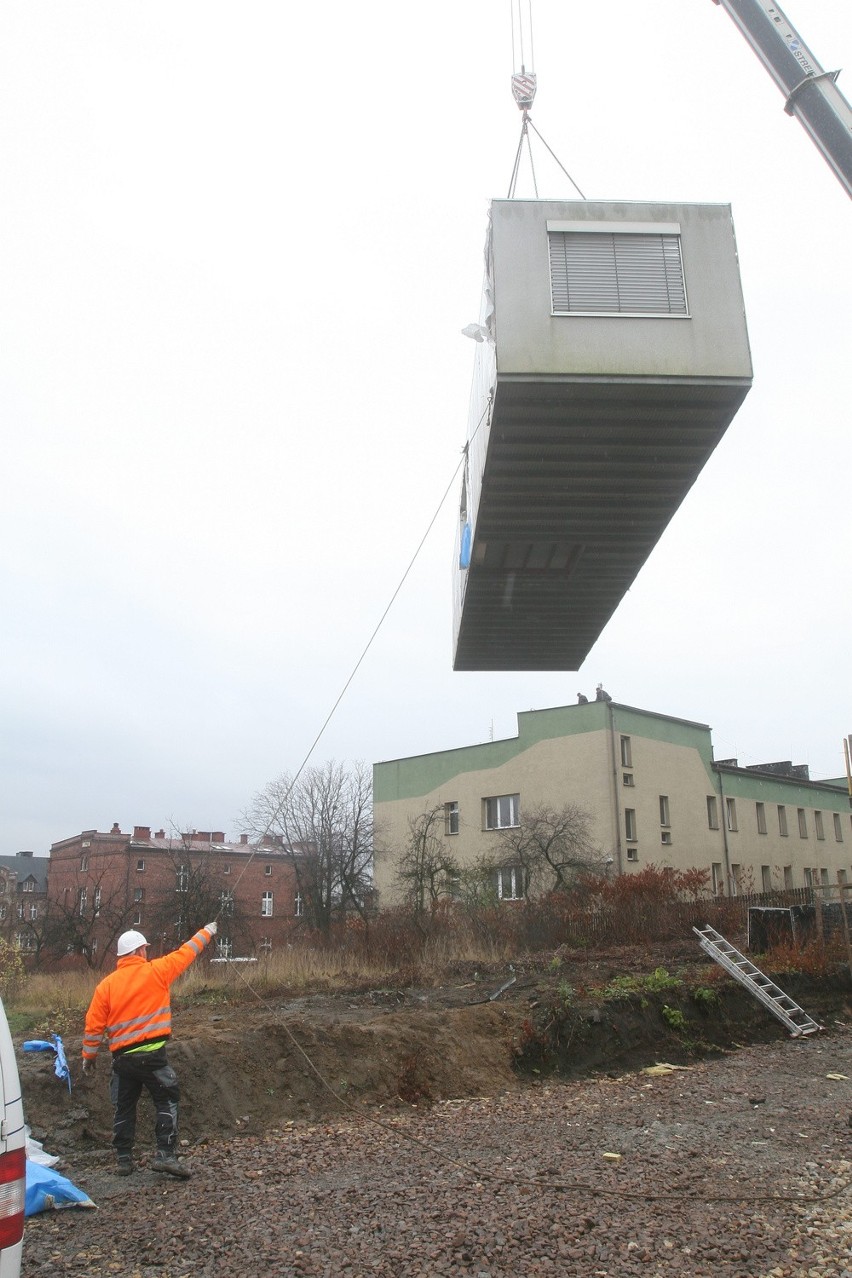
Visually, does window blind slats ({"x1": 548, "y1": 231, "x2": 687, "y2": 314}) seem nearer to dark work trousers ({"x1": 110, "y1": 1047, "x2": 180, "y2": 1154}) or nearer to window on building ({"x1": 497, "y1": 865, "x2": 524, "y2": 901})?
dark work trousers ({"x1": 110, "y1": 1047, "x2": 180, "y2": 1154})

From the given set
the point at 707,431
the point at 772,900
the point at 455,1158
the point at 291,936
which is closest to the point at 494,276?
the point at 707,431

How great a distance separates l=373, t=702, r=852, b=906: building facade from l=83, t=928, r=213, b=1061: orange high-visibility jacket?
28897mm

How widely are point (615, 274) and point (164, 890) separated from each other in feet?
Answer: 140

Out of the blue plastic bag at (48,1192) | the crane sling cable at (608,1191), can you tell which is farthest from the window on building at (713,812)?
the blue plastic bag at (48,1192)

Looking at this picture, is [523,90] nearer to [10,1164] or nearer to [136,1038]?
[136,1038]

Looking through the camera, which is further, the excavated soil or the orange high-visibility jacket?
the orange high-visibility jacket

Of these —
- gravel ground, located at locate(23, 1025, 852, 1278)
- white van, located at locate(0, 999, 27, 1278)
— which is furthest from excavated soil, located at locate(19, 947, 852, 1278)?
white van, located at locate(0, 999, 27, 1278)

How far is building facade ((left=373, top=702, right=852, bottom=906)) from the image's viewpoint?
3591cm

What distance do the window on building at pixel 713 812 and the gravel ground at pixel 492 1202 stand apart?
104 ft

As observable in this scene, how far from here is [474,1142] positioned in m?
7.87

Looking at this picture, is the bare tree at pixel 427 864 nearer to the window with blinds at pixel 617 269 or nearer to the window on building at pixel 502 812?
the window on building at pixel 502 812

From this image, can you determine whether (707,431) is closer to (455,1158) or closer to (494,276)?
(494,276)

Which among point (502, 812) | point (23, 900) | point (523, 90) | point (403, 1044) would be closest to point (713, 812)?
point (502, 812)

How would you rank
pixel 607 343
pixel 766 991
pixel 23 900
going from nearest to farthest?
pixel 607 343 → pixel 766 991 → pixel 23 900
